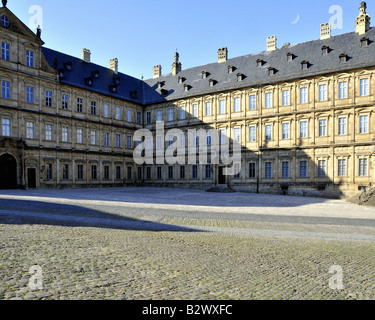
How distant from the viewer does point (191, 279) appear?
6031 millimetres

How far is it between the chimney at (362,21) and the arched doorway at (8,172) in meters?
37.6

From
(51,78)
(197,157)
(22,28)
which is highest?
(22,28)

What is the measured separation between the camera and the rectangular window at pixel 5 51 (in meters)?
32.3

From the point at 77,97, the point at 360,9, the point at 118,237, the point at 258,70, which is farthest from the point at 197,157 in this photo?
the point at 118,237

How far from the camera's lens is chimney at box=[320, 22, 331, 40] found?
35.8m

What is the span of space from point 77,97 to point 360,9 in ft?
106

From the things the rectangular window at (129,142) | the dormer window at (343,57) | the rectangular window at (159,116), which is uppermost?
the dormer window at (343,57)

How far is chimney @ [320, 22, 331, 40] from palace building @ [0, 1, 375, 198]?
4.1 inches

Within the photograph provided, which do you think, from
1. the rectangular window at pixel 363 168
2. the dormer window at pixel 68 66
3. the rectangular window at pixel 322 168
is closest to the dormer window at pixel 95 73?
the dormer window at pixel 68 66

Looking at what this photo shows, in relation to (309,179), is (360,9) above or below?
above

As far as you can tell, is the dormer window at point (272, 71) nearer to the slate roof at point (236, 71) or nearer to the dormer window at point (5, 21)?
the slate roof at point (236, 71)

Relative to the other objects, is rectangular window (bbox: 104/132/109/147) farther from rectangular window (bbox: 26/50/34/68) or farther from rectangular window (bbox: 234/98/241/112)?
rectangular window (bbox: 234/98/241/112)

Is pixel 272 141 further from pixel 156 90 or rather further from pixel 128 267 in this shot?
pixel 128 267
